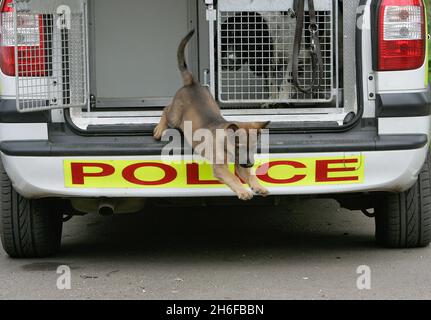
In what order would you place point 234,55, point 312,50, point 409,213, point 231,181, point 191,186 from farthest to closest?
point 409,213, point 234,55, point 312,50, point 191,186, point 231,181

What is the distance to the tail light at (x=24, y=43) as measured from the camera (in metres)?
5.05

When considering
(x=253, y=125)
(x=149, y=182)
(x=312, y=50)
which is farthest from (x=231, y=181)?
(x=312, y=50)

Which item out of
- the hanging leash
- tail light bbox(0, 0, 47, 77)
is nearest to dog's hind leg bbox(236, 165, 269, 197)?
the hanging leash

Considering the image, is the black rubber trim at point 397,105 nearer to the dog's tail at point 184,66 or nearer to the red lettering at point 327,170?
the red lettering at point 327,170

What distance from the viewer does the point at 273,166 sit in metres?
5.02

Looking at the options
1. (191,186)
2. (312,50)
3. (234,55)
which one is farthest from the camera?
(234,55)

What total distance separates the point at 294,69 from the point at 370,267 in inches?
46.1

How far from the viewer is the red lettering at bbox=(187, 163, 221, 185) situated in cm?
504

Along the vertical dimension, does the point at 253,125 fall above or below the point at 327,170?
above

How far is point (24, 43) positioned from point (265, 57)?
4.35 ft

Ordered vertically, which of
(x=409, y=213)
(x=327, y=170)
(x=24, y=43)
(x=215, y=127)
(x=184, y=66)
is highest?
(x=24, y=43)

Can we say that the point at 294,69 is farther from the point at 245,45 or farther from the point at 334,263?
the point at 334,263

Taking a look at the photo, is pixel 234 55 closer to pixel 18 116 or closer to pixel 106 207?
pixel 106 207

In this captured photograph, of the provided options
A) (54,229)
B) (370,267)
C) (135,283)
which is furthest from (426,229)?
(54,229)
